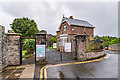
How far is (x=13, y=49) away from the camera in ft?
20.2

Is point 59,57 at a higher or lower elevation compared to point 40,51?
Answer: lower

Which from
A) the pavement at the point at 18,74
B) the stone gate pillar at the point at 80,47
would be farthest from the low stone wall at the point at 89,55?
the pavement at the point at 18,74

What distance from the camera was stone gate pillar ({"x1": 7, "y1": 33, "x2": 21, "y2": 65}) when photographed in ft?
20.0

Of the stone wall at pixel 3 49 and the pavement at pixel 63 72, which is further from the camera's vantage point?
the stone wall at pixel 3 49

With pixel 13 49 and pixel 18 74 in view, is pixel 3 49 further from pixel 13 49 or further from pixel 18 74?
pixel 18 74

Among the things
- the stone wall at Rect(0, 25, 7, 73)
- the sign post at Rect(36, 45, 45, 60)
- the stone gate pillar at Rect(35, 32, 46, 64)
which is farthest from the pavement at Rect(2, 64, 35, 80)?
the sign post at Rect(36, 45, 45, 60)

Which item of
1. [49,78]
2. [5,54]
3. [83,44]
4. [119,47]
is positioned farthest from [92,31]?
[5,54]

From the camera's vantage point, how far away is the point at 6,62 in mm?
5934

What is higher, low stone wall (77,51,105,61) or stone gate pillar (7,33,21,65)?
stone gate pillar (7,33,21,65)

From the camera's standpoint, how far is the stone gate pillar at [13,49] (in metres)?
6.10

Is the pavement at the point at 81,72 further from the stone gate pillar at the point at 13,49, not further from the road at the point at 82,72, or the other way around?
the stone gate pillar at the point at 13,49

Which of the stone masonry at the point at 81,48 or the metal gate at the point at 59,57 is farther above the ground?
the stone masonry at the point at 81,48

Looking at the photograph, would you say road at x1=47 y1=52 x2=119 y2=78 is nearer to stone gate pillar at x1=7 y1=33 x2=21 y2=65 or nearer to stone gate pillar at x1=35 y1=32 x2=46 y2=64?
stone gate pillar at x1=35 y1=32 x2=46 y2=64

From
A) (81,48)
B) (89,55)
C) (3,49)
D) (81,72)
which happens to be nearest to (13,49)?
(3,49)
